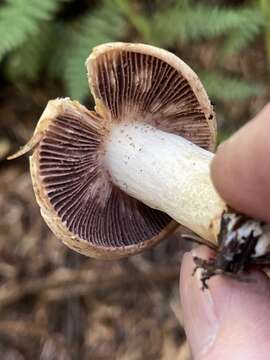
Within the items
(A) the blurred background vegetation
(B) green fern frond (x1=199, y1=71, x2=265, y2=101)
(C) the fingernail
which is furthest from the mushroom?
(B) green fern frond (x1=199, y1=71, x2=265, y2=101)

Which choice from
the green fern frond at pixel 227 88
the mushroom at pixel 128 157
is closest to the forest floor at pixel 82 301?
the green fern frond at pixel 227 88

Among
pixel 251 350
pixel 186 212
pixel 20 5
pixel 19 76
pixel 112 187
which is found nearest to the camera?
pixel 251 350

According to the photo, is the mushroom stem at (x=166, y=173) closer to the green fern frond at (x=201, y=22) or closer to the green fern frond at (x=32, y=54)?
the green fern frond at (x=201, y=22)

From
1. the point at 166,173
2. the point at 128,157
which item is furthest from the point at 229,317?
the point at 128,157

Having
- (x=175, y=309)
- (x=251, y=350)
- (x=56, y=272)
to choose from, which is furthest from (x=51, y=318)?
(x=251, y=350)

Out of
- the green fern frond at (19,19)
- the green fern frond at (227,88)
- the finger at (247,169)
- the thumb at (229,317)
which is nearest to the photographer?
the finger at (247,169)

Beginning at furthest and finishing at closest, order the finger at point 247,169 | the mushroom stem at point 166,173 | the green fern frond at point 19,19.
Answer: the green fern frond at point 19,19 < the mushroom stem at point 166,173 < the finger at point 247,169

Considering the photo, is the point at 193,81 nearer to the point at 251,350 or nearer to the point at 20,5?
the point at 251,350
